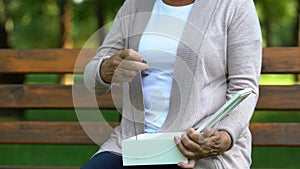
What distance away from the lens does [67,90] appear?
3.37m

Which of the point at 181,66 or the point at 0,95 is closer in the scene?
the point at 181,66

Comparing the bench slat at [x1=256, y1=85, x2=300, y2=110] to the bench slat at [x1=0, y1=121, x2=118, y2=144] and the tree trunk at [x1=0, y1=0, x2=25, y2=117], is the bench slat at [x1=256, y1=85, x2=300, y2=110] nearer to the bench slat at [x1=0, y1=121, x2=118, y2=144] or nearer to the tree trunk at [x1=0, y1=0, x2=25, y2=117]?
the bench slat at [x1=0, y1=121, x2=118, y2=144]

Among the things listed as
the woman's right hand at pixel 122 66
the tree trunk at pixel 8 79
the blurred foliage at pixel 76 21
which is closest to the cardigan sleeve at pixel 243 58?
the woman's right hand at pixel 122 66

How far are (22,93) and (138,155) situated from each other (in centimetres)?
139

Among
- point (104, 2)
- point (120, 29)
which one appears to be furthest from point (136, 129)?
point (104, 2)

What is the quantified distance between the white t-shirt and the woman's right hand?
149mm

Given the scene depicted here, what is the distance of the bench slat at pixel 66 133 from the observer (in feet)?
10.4

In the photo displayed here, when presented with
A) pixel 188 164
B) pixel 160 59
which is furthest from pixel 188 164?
pixel 160 59

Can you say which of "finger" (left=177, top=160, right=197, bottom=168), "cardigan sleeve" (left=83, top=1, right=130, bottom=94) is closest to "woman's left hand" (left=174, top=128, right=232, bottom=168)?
"finger" (left=177, top=160, right=197, bottom=168)

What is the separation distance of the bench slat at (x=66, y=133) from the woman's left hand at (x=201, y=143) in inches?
38.8

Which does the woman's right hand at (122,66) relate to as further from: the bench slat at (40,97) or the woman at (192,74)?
the bench slat at (40,97)

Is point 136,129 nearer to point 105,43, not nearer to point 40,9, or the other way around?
point 105,43

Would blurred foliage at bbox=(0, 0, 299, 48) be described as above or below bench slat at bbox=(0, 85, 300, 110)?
below

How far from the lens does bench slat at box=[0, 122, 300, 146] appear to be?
318 cm
